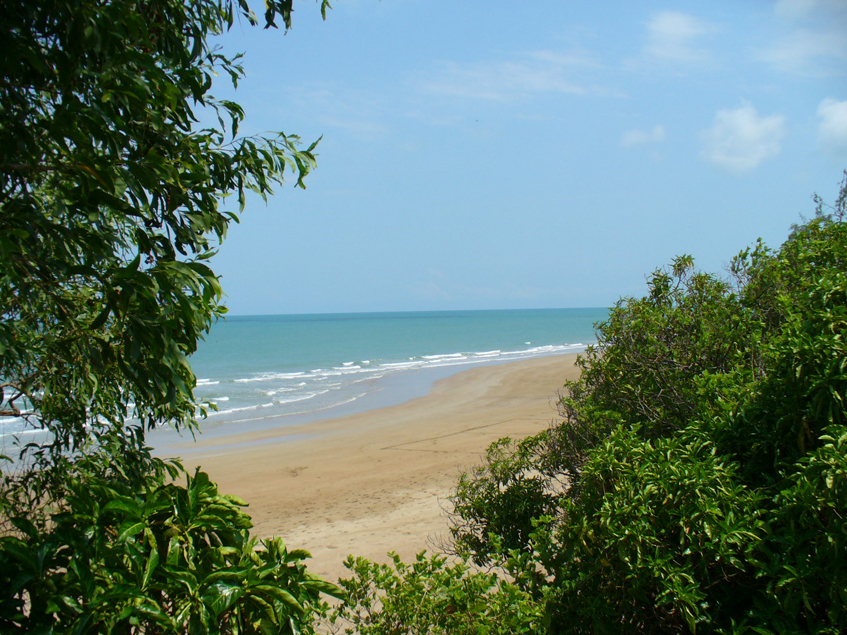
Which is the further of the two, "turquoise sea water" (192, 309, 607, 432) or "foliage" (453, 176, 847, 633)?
"turquoise sea water" (192, 309, 607, 432)

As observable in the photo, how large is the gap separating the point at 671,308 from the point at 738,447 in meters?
2.33

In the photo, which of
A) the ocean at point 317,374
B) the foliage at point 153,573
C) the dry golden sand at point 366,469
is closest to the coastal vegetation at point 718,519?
the foliage at point 153,573

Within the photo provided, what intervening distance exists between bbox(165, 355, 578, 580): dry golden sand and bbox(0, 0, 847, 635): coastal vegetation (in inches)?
84.3

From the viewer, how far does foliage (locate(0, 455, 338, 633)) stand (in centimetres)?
210

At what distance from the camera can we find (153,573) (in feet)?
7.34

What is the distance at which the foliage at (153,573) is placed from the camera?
2.10 m

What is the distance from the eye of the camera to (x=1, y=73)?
8.64ft

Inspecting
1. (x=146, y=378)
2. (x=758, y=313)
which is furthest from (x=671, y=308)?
(x=146, y=378)

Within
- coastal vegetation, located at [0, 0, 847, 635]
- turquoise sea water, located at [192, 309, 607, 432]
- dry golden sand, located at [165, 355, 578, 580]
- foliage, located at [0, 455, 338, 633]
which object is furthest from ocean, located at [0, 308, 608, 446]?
foliage, located at [0, 455, 338, 633]

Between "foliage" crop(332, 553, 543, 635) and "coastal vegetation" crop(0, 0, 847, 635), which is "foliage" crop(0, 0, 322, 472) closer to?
"coastal vegetation" crop(0, 0, 847, 635)

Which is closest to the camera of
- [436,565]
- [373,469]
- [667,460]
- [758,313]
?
[667,460]

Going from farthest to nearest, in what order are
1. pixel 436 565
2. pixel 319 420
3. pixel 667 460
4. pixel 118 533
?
pixel 319 420
pixel 436 565
pixel 667 460
pixel 118 533

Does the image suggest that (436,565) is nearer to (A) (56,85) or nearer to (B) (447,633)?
(B) (447,633)

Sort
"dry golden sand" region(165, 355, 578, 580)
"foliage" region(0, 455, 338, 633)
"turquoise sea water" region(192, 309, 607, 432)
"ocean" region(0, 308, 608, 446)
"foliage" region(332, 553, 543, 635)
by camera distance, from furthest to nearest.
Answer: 1. "turquoise sea water" region(192, 309, 607, 432)
2. "ocean" region(0, 308, 608, 446)
3. "dry golden sand" region(165, 355, 578, 580)
4. "foliage" region(332, 553, 543, 635)
5. "foliage" region(0, 455, 338, 633)
